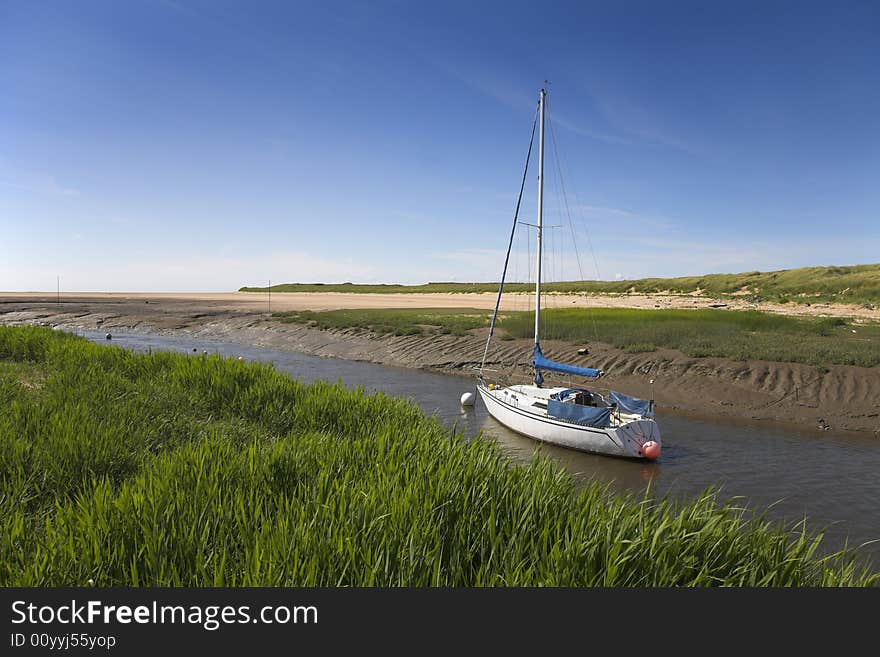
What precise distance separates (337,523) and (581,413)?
12585 millimetres

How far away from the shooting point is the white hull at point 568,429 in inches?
623

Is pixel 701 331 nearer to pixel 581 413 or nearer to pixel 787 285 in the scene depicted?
pixel 581 413

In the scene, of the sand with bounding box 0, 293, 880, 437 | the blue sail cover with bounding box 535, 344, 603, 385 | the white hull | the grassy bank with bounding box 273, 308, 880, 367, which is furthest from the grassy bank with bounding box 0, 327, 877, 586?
the grassy bank with bounding box 273, 308, 880, 367

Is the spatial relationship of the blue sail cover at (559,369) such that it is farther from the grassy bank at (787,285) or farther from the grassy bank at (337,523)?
the grassy bank at (787,285)

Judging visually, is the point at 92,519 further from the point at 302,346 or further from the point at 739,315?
the point at 739,315

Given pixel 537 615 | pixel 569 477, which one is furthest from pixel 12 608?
pixel 569 477

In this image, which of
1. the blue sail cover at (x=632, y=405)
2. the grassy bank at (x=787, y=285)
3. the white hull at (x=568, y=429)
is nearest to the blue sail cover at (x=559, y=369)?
the white hull at (x=568, y=429)

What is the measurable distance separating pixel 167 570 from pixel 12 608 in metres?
1.22

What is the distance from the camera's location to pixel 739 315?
40.5 meters

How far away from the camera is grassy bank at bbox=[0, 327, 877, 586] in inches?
189

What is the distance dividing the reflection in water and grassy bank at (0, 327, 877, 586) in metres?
2.90

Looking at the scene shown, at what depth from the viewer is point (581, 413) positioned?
16.6 m

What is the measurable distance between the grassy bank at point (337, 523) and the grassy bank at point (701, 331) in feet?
71.1

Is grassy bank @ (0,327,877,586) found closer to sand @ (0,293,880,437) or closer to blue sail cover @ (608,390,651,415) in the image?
blue sail cover @ (608,390,651,415)
